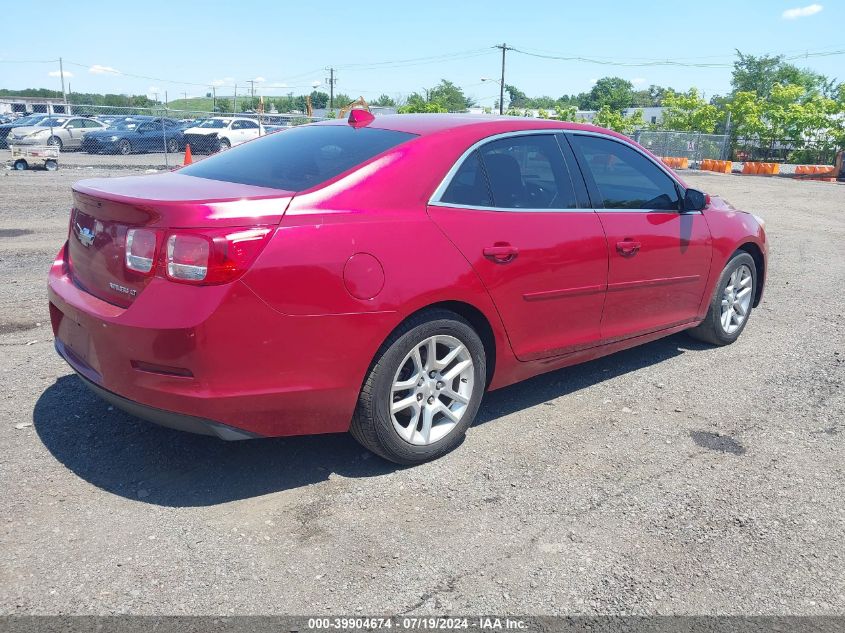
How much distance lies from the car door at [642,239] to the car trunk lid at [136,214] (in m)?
2.15

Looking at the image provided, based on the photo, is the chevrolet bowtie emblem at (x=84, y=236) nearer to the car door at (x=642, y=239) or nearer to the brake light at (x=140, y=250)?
the brake light at (x=140, y=250)

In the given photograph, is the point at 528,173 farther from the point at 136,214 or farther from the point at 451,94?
the point at 451,94

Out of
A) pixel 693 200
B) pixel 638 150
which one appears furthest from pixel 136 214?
pixel 693 200

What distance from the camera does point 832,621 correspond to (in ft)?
8.68

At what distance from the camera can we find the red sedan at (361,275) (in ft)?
9.86

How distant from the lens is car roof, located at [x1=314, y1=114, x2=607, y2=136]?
13.0ft

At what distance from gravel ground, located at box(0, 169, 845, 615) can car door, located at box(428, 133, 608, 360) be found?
24.0 inches

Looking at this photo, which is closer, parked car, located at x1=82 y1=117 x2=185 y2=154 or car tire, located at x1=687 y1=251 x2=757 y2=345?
car tire, located at x1=687 y1=251 x2=757 y2=345

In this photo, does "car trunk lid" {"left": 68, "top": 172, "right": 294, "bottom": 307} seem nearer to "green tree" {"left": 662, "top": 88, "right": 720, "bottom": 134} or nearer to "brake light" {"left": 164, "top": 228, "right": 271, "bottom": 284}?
"brake light" {"left": 164, "top": 228, "right": 271, "bottom": 284}

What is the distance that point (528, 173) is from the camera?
4172 mm

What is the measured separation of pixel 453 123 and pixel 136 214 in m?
1.78

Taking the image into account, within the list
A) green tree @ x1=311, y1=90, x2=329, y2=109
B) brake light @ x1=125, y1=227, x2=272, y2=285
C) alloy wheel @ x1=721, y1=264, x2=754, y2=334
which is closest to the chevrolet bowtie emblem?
brake light @ x1=125, y1=227, x2=272, y2=285

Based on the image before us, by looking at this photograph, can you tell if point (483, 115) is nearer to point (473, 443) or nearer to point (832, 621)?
point (473, 443)

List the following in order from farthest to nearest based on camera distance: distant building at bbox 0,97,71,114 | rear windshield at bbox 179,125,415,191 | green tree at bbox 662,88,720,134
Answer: distant building at bbox 0,97,71,114
green tree at bbox 662,88,720,134
rear windshield at bbox 179,125,415,191
